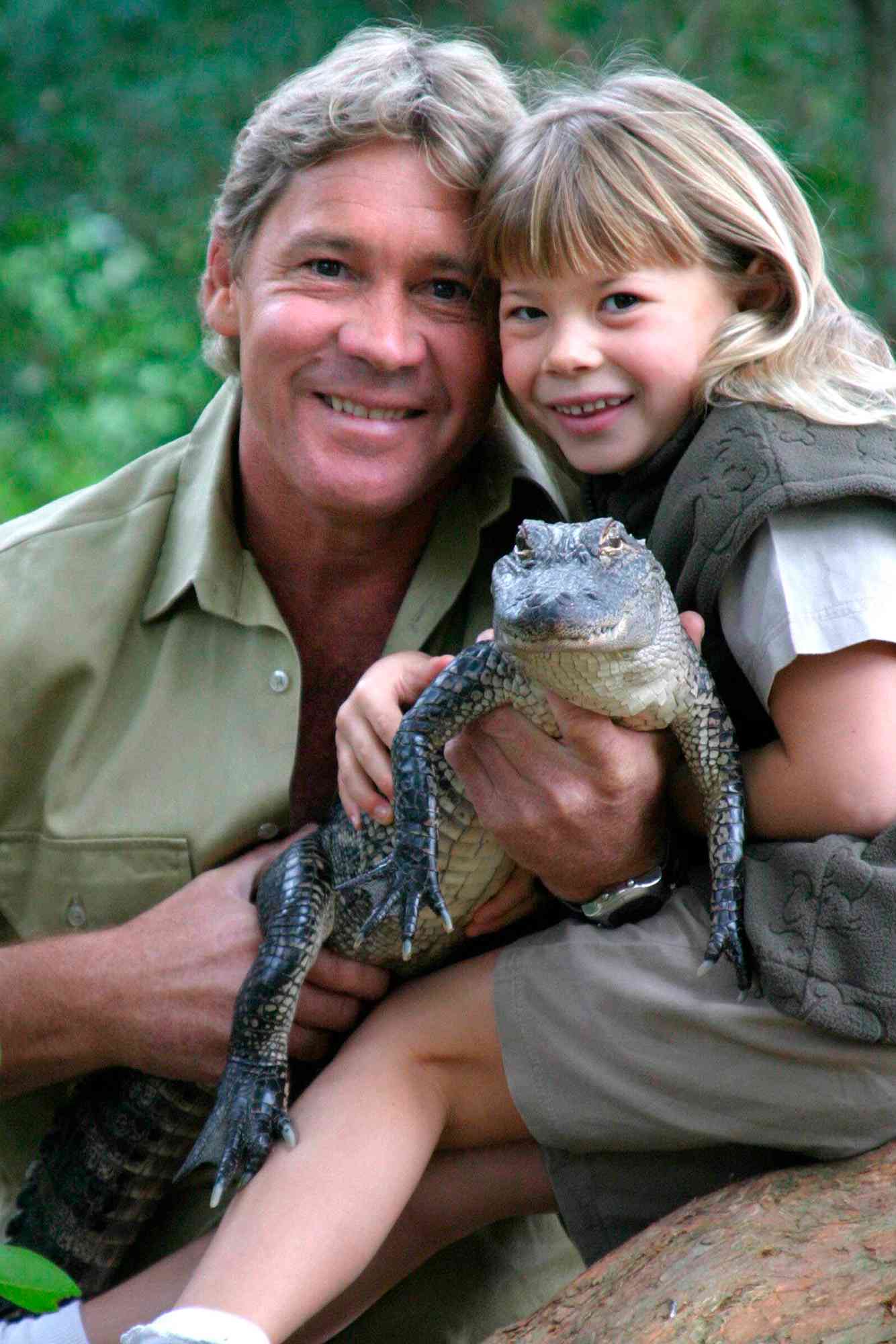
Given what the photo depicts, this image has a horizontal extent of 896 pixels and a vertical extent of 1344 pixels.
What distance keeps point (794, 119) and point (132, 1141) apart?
771 centimetres

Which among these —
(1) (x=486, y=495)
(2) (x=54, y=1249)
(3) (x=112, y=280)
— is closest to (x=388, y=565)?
(1) (x=486, y=495)

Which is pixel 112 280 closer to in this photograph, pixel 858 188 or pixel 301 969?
pixel 858 188

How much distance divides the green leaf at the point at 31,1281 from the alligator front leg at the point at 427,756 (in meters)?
1.18

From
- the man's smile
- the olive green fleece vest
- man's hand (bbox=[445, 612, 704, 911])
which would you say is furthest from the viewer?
the man's smile

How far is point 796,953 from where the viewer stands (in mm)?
2506

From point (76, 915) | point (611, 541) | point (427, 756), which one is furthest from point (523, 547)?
point (76, 915)

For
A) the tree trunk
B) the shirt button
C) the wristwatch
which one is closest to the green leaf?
the tree trunk

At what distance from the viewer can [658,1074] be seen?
2.66 metres

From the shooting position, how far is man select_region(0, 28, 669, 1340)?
10.7 ft

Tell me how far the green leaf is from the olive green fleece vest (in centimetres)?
132

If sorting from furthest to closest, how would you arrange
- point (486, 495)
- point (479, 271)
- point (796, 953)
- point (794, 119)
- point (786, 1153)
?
1. point (794, 119)
2. point (486, 495)
3. point (479, 271)
4. point (786, 1153)
5. point (796, 953)

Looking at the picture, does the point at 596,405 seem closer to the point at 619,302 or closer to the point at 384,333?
the point at 619,302

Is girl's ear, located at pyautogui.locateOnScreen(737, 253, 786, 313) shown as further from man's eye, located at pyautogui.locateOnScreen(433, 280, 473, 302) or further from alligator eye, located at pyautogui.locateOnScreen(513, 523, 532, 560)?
alligator eye, located at pyautogui.locateOnScreen(513, 523, 532, 560)

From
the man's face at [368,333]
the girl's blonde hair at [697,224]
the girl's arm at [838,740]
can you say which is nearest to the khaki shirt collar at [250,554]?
the man's face at [368,333]
